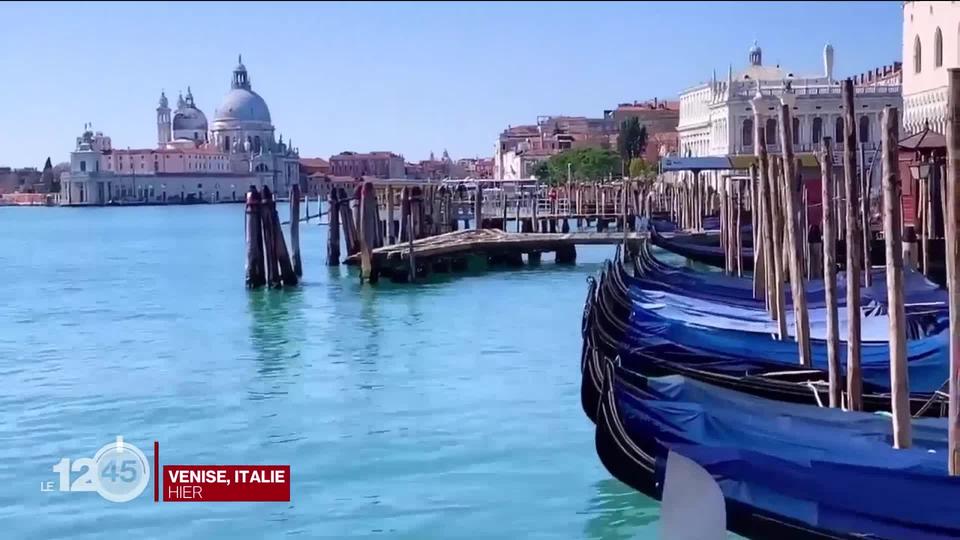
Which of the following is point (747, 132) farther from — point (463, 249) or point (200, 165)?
point (200, 165)

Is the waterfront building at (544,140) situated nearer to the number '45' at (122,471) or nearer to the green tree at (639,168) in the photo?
the green tree at (639,168)

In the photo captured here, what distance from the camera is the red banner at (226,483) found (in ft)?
15.9

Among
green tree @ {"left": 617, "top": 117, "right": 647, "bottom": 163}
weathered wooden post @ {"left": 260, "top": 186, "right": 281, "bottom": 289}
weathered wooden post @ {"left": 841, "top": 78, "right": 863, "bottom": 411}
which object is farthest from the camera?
green tree @ {"left": 617, "top": 117, "right": 647, "bottom": 163}

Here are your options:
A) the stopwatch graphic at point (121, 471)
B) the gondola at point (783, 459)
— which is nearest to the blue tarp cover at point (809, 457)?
the gondola at point (783, 459)

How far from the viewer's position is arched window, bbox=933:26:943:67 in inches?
675

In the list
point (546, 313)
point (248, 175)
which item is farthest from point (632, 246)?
point (248, 175)

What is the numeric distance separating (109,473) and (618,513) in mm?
2037

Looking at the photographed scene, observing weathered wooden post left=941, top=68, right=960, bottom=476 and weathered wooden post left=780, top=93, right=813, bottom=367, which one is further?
weathered wooden post left=780, top=93, right=813, bottom=367

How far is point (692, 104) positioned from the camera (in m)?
38.1

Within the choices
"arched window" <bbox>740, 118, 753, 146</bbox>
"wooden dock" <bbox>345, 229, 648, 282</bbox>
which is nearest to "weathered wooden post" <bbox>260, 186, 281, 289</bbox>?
"wooden dock" <bbox>345, 229, 648, 282</bbox>

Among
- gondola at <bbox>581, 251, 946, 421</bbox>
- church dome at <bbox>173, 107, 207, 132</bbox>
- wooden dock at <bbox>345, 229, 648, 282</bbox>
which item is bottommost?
gondola at <bbox>581, 251, 946, 421</bbox>

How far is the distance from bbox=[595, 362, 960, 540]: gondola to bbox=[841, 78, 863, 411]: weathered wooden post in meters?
0.34

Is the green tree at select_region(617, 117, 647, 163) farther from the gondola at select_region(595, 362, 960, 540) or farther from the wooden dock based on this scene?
the gondola at select_region(595, 362, 960, 540)

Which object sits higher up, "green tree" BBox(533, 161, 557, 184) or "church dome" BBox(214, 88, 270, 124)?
"church dome" BBox(214, 88, 270, 124)
